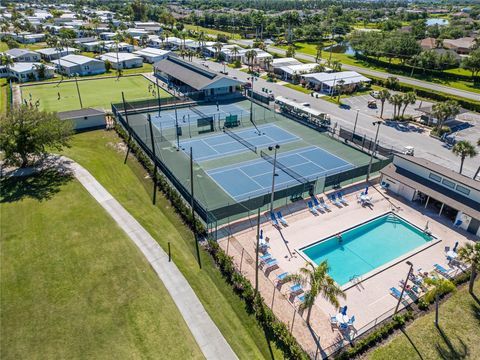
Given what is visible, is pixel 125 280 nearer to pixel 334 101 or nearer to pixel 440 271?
pixel 440 271

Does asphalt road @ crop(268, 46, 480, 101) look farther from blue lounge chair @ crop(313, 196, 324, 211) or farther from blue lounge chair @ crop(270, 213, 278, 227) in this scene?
blue lounge chair @ crop(270, 213, 278, 227)

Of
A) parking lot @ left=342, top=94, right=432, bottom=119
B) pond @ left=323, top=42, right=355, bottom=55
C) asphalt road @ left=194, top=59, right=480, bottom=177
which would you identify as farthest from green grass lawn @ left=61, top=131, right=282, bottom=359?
pond @ left=323, top=42, right=355, bottom=55

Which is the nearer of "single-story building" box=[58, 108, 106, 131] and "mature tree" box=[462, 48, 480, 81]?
"single-story building" box=[58, 108, 106, 131]

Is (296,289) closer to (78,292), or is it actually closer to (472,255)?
(472,255)

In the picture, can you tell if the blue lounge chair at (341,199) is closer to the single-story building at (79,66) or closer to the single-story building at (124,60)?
the single-story building at (79,66)

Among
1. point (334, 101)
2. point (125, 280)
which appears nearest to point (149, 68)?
point (334, 101)

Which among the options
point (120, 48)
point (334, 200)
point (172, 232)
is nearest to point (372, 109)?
point (334, 200)
